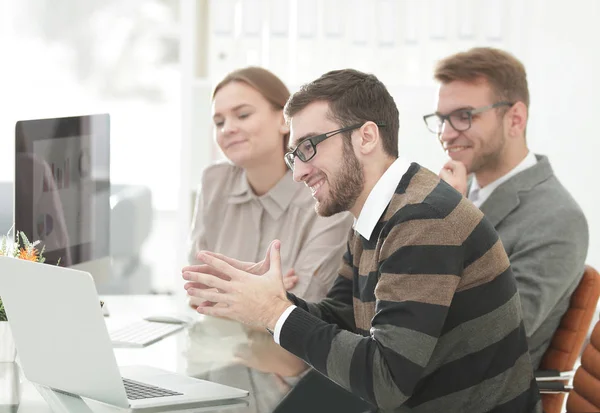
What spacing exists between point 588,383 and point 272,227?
996 millimetres

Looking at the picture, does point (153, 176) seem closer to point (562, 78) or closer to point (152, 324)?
point (562, 78)

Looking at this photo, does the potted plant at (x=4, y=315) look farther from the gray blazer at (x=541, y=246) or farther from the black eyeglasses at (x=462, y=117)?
the black eyeglasses at (x=462, y=117)

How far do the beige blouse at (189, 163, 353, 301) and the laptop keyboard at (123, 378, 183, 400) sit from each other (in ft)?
2.71

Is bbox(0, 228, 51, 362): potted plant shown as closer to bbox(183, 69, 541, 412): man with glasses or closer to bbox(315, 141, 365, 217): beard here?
bbox(183, 69, 541, 412): man with glasses

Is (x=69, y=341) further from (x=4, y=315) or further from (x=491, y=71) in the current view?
(x=491, y=71)

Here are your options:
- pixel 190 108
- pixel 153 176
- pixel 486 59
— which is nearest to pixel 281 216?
pixel 486 59

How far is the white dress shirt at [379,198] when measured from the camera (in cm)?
175

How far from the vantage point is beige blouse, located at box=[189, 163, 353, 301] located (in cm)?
254

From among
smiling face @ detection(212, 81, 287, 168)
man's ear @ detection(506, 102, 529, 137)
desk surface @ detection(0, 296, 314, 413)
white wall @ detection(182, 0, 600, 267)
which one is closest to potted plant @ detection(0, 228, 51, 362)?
desk surface @ detection(0, 296, 314, 413)

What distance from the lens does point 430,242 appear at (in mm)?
1621

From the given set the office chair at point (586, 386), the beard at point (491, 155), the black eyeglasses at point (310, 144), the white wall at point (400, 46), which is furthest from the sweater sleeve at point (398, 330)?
the white wall at point (400, 46)

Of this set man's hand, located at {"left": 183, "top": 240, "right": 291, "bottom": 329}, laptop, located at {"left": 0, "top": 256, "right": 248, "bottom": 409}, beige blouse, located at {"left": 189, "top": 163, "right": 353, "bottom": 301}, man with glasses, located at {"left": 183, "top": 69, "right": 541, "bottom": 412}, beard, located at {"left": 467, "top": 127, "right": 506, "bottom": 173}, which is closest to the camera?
laptop, located at {"left": 0, "top": 256, "right": 248, "bottom": 409}

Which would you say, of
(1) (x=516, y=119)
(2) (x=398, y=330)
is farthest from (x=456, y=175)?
(2) (x=398, y=330)

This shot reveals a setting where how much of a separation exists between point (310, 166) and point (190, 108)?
258 centimetres
